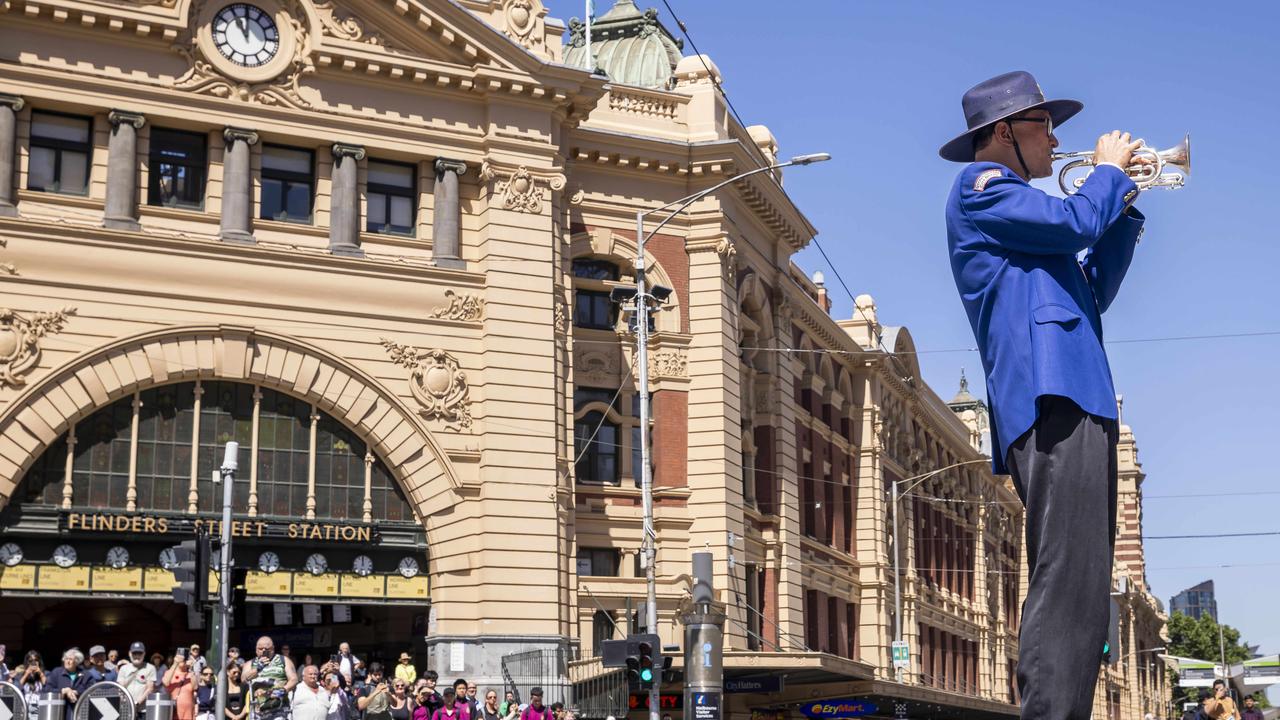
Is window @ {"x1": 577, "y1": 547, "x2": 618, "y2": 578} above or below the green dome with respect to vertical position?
below

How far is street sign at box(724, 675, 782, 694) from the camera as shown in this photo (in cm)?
4019

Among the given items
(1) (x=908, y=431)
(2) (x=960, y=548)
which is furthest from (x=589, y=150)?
(2) (x=960, y=548)

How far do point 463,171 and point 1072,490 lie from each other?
32468 mm

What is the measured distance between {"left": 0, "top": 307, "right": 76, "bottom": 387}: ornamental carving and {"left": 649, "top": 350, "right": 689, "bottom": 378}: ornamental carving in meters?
15.5

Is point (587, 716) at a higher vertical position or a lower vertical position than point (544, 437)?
lower

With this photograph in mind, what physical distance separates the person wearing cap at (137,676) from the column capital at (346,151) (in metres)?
14.4

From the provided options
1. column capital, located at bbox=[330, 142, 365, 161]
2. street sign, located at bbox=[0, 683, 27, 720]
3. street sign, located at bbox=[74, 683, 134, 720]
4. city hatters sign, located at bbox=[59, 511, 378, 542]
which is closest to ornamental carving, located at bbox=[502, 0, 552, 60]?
column capital, located at bbox=[330, 142, 365, 161]

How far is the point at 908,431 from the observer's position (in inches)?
2741

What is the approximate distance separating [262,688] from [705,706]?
8836 mm

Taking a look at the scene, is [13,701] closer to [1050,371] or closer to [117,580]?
[1050,371]

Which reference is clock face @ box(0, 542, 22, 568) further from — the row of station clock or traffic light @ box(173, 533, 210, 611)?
traffic light @ box(173, 533, 210, 611)

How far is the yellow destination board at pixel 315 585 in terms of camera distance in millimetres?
35094

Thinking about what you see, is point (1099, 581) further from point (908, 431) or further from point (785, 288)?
point (908, 431)

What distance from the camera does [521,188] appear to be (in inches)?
1507
